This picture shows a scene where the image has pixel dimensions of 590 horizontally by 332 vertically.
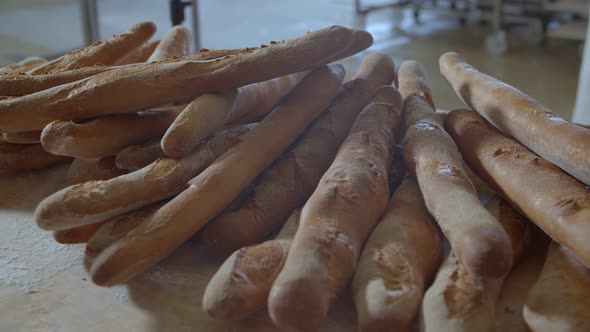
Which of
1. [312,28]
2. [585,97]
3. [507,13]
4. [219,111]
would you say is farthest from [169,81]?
[507,13]

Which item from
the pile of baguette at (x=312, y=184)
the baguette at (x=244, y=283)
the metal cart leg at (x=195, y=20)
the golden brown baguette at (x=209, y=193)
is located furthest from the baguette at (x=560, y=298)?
the metal cart leg at (x=195, y=20)

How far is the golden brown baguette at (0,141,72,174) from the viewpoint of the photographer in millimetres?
1169

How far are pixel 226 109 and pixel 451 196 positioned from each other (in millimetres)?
397

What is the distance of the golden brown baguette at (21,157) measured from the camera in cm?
117

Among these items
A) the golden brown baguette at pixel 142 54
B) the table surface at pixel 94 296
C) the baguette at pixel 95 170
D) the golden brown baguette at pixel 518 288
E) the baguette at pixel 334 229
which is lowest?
the table surface at pixel 94 296

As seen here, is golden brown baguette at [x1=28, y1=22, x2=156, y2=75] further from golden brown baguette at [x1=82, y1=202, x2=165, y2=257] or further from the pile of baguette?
golden brown baguette at [x1=82, y1=202, x2=165, y2=257]

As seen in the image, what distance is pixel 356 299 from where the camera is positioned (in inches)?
27.6

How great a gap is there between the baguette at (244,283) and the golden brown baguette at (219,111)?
23 cm

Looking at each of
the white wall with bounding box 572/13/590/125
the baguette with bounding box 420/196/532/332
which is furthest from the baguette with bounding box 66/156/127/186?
the white wall with bounding box 572/13/590/125

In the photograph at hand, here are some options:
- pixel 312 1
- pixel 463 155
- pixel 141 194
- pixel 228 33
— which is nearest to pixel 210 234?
pixel 141 194

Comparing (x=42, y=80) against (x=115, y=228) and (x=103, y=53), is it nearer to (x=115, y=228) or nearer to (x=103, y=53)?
(x=103, y=53)

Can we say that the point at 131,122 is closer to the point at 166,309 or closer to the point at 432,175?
the point at 166,309

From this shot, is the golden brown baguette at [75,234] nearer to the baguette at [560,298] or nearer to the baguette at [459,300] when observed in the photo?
the baguette at [459,300]

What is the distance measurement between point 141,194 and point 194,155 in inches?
4.8
